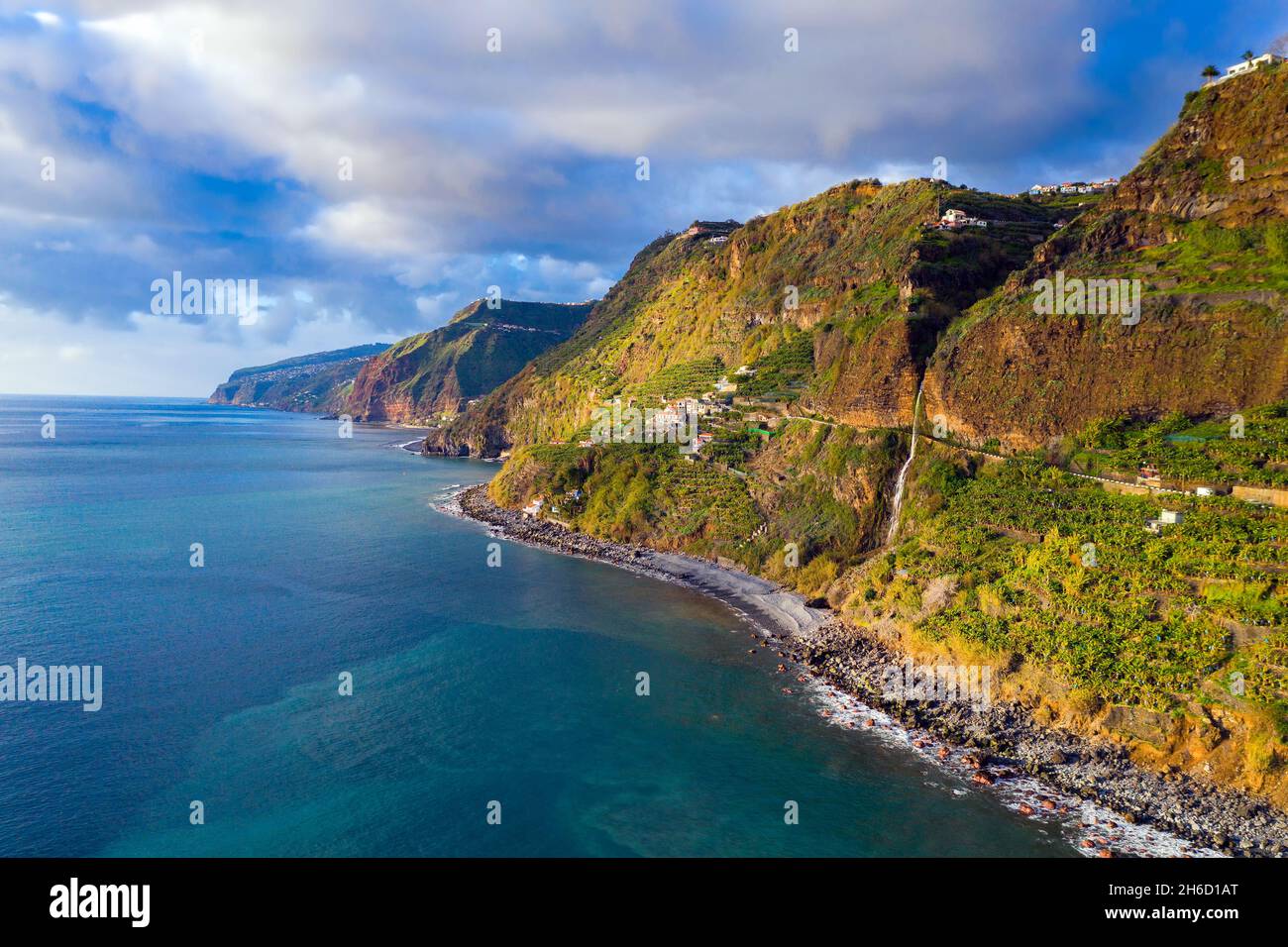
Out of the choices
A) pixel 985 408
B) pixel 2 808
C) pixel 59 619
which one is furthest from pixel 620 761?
pixel 59 619

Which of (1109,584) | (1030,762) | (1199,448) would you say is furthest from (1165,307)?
(1030,762)

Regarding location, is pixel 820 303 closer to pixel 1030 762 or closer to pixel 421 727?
pixel 1030 762

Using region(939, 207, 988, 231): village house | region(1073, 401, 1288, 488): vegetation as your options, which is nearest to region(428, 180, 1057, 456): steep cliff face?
region(939, 207, 988, 231): village house

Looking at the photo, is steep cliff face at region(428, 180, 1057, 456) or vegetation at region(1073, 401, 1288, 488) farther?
steep cliff face at region(428, 180, 1057, 456)

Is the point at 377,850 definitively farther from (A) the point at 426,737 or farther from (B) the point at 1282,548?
(B) the point at 1282,548

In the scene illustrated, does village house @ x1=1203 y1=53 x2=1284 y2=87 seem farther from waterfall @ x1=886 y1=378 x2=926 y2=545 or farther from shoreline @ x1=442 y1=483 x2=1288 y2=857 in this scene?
shoreline @ x1=442 y1=483 x2=1288 y2=857

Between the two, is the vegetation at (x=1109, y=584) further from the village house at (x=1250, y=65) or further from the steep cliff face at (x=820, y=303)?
the village house at (x=1250, y=65)
